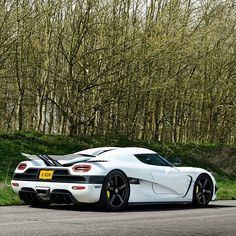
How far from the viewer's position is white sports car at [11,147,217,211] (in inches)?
442

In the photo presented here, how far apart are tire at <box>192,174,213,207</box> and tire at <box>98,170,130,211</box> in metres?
2.17

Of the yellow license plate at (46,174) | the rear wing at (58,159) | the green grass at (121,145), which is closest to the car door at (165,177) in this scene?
the rear wing at (58,159)

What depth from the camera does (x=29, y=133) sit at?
74.6 ft

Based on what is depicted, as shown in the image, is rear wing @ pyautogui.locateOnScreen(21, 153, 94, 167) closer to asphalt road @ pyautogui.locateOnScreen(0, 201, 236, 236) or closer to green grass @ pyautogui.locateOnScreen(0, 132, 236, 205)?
asphalt road @ pyautogui.locateOnScreen(0, 201, 236, 236)

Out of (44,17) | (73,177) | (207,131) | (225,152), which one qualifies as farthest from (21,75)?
(73,177)

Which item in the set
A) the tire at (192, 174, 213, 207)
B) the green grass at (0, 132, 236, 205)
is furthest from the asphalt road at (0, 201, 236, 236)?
the green grass at (0, 132, 236, 205)

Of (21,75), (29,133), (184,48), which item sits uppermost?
(184,48)

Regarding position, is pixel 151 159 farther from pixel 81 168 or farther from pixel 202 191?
pixel 81 168

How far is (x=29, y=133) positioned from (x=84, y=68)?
131 inches

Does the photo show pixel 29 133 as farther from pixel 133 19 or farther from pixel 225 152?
pixel 225 152

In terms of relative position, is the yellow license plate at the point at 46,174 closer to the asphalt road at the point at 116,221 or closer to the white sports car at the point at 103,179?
the white sports car at the point at 103,179

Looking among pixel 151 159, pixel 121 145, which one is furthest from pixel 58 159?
pixel 121 145

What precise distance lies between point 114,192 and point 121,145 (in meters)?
12.6

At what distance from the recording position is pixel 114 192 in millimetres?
11484
